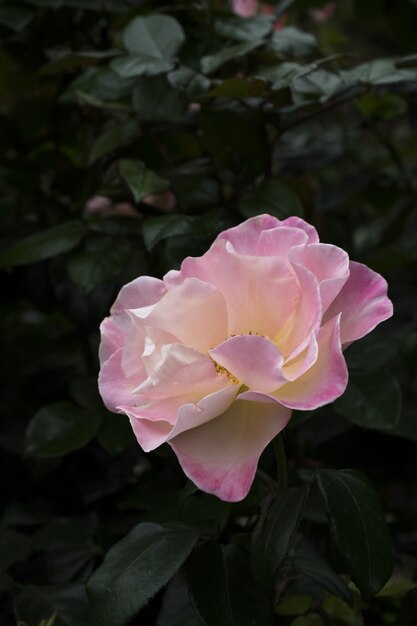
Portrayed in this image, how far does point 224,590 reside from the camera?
2.29ft

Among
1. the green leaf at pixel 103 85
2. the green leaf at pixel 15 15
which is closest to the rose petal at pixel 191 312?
the green leaf at pixel 103 85

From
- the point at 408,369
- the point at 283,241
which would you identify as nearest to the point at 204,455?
the point at 283,241

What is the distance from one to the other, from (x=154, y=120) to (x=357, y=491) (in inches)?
22.4

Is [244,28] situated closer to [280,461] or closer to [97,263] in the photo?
[97,263]

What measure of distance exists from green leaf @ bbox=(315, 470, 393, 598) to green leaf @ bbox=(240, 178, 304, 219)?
0.35 meters

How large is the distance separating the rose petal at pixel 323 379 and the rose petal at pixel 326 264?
0.07ft

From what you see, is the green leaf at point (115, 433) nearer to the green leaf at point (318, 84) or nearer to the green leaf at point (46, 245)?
the green leaf at point (46, 245)

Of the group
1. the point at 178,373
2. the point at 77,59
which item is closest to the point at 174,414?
the point at 178,373

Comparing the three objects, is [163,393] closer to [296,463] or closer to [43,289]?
[296,463]

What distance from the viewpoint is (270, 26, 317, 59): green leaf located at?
111 cm

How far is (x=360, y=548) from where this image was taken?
0.67 meters

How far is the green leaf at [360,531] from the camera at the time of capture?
66 cm

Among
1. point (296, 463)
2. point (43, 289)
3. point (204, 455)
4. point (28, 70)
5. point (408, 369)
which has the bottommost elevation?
point (408, 369)

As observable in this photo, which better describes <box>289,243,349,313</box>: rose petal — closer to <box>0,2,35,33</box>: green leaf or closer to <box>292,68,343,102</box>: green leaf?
<box>292,68,343,102</box>: green leaf
